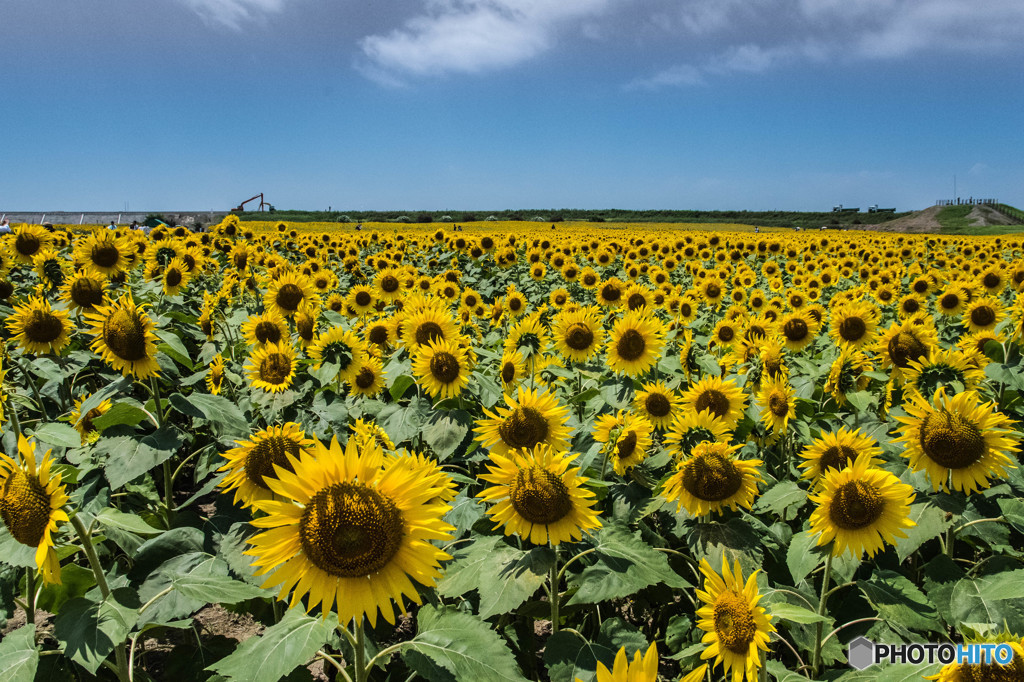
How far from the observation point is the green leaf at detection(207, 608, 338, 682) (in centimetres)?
166

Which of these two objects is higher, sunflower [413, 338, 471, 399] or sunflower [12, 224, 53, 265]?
sunflower [12, 224, 53, 265]

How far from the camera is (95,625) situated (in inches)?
73.2

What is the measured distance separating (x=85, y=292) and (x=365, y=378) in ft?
6.37

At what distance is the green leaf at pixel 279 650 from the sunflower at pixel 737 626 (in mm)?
1216

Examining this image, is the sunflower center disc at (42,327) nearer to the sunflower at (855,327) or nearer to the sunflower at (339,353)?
the sunflower at (339,353)

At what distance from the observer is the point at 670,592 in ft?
10.1

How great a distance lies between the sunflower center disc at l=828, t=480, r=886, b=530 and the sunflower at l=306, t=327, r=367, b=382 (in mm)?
3088

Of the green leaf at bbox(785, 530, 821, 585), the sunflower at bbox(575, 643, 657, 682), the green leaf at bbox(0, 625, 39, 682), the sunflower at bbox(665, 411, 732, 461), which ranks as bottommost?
the green leaf at bbox(0, 625, 39, 682)

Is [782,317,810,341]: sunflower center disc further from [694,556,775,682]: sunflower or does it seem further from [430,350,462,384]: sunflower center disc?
[694,556,775,682]: sunflower

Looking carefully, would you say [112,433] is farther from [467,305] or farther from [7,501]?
[467,305]

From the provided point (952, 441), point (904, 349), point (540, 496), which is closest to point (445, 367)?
point (540, 496)

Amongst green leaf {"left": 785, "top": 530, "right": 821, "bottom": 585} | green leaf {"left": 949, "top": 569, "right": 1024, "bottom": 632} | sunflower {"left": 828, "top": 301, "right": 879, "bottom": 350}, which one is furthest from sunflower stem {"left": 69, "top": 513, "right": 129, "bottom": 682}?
sunflower {"left": 828, "top": 301, "right": 879, "bottom": 350}

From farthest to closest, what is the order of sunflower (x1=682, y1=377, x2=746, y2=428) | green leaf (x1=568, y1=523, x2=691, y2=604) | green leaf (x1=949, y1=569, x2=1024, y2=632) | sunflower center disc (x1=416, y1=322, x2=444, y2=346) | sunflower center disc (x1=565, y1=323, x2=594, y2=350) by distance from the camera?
1. sunflower center disc (x1=565, y1=323, x2=594, y2=350)
2. sunflower center disc (x1=416, y1=322, x2=444, y2=346)
3. sunflower (x1=682, y1=377, x2=746, y2=428)
4. green leaf (x1=949, y1=569, x2=1024, y2=632)
5. green leaf (x1=568, y1=523, x2=691, y2=604)

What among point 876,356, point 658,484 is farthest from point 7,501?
point 876,356
